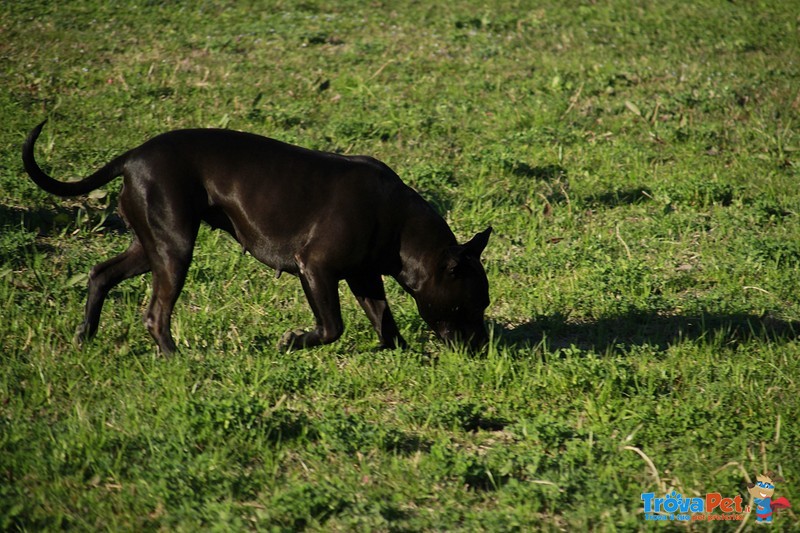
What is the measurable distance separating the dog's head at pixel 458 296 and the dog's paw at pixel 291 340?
30.6 inches

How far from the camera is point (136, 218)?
19.1ft

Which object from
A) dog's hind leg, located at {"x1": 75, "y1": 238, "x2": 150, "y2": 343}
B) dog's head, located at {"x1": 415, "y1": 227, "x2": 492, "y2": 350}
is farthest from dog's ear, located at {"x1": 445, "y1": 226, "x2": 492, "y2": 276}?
dog's hind leg, located at {"x1": 75, "y1": 238, "x2": 150, "y2": 343}

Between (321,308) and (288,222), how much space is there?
560 mm

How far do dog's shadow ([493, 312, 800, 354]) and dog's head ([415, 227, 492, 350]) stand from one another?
0.40 m

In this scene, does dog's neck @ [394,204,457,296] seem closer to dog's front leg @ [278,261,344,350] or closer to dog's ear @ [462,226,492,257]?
dog's ear @ [462,226,492,257]

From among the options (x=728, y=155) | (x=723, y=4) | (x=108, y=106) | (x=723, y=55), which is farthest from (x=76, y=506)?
(x=723, y=4)

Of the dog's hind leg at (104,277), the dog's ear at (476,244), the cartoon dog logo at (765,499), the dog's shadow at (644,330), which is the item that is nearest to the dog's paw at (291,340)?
the dog's hind leg at (104,277)

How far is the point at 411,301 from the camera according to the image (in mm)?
7102

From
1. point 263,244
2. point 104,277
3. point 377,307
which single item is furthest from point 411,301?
point 104,277

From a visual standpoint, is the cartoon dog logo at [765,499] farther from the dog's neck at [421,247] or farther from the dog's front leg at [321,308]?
the dog's front leg at [321,308]

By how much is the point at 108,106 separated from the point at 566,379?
A: 647 cm

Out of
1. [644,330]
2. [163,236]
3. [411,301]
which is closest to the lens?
[163,236]

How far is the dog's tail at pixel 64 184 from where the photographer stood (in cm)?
584

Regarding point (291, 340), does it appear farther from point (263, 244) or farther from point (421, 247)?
point (421, 247)
